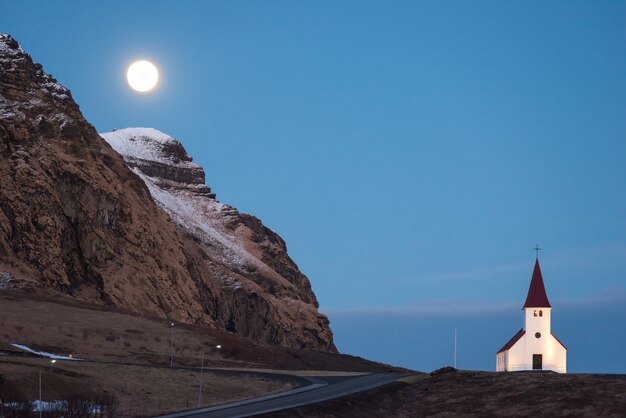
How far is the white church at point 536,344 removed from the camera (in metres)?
91.4

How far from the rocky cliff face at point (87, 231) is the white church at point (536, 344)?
42633 mm

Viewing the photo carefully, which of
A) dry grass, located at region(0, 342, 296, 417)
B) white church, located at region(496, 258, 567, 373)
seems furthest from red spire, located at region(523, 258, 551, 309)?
dry grass, located at region(0, 342, 296, 417)

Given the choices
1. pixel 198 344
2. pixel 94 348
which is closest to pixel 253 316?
pixel 198 344

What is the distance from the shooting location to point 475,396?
64.1m

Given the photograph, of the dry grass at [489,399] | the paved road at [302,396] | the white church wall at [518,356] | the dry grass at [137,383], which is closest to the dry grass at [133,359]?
the dry grass at [137,383]

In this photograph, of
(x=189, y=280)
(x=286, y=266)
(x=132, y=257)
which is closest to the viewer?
(x=132, y=257)

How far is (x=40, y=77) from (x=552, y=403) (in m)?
97.0

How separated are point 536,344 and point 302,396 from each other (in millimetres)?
38596

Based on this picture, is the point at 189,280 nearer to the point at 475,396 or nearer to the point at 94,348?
the point at 94,348

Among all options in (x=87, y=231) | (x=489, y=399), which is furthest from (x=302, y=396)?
(x=87, y=231)

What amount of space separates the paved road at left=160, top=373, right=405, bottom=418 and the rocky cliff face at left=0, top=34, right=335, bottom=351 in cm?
4341

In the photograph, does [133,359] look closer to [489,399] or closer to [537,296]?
[489,399]

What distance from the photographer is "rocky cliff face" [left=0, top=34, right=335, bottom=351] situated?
368ft

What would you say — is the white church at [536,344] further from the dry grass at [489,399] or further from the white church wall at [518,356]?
the dry grass at [489,399]
